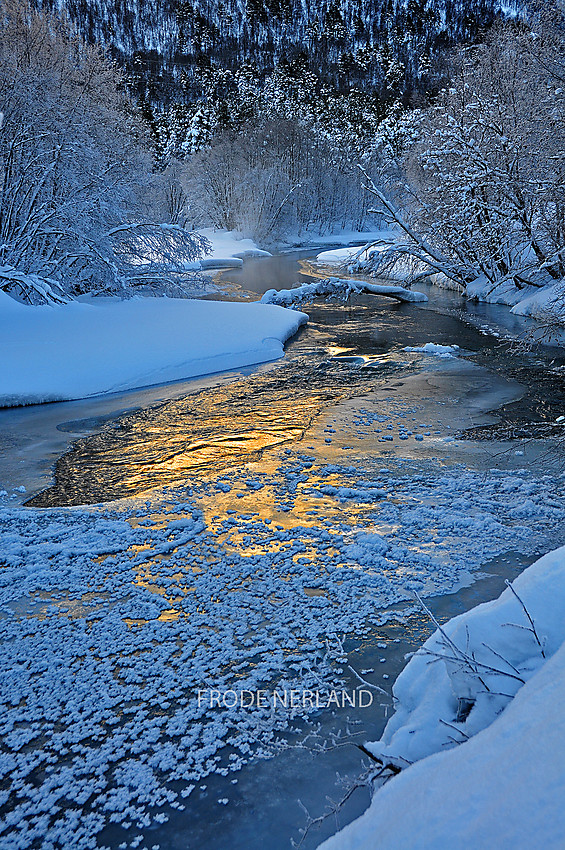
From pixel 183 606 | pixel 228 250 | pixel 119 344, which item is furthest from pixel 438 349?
pixel 228 250

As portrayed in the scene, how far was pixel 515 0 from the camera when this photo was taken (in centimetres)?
9038

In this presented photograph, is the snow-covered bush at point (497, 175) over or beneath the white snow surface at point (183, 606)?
over

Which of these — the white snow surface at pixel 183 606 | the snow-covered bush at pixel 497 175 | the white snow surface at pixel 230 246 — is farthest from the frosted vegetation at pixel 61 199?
the white snow surface at pixel 230 246

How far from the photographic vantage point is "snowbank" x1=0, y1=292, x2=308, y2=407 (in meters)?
9.43

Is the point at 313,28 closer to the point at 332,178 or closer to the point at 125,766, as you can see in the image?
the point at 332,178

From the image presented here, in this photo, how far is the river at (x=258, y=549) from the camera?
275cm

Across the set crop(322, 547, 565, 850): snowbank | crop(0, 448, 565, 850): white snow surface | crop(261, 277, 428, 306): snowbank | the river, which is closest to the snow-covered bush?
crop(261, 277, 428, 306): snowbank

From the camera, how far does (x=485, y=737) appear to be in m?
1.73

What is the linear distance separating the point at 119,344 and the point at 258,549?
696 cm

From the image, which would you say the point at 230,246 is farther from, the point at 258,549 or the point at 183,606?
the point at 183,606

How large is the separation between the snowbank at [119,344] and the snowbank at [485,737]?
317 inches

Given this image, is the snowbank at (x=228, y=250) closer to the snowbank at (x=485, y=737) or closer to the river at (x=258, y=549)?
the river at (x=258, y=549)

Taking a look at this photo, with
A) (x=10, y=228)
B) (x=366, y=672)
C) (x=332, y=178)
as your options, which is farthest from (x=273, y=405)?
(x=332, y=178)

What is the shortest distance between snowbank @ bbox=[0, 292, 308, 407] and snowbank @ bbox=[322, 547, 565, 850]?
8.05 metres
